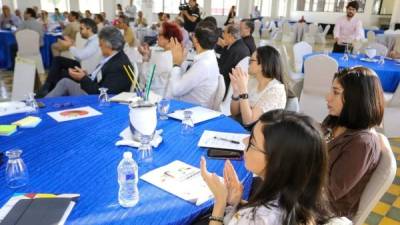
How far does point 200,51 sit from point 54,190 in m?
1.91

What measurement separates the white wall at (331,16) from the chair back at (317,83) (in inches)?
499

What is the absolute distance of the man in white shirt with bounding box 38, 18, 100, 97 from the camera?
3.82 metres

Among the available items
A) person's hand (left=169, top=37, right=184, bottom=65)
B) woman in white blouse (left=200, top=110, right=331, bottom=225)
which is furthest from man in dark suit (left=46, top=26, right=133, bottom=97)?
woman in white blouse (left=200, top=110, right=331, bottom=225)

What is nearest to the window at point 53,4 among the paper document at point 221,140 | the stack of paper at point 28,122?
the stack of paper at point 28,122

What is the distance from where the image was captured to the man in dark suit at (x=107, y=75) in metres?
2.94

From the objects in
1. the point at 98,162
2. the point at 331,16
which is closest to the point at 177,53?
the point at 98,162

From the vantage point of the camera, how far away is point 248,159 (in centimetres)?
112

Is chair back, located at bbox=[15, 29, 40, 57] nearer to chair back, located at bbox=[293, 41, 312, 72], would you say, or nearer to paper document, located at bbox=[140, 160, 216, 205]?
chair back, located at bbox=[293, 41, 312, 72]

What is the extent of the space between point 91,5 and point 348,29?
464 inches

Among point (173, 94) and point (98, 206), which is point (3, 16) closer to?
point (173, 94)

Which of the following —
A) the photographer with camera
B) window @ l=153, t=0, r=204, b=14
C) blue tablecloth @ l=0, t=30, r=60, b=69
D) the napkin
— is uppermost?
Result: window @ l=153, t=0, r=204, b=14

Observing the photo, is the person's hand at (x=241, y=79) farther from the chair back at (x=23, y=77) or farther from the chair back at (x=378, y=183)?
the chair back at (x=23, y=77)

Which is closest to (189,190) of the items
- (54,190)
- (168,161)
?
(168,161)

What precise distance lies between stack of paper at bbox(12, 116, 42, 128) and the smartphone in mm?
1038
